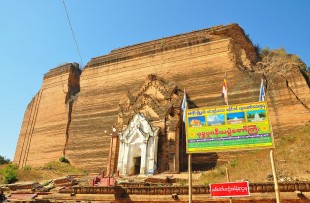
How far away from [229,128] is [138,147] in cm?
1400

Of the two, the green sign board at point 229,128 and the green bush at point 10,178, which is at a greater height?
the green bush at point 10,178

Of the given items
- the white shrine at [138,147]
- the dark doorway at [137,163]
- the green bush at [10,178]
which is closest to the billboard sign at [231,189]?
the white shrine at [138,147]

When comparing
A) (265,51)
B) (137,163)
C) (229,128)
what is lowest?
(229,128)

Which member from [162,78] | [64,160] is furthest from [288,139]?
[64,160]

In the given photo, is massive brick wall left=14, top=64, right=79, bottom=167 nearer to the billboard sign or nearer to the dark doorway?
the dark doorway

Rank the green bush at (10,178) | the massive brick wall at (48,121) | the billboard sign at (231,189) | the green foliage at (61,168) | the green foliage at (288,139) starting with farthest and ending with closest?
the massive brick wall at (48,121), the green foliage at (61,168), the green bush at (10,178), the green foliage at (288,139), the billboard sign at (231,189)

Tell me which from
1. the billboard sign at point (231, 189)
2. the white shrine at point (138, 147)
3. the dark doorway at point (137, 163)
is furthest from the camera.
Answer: the dark doorway at point (137, 163)

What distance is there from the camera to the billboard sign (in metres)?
6.98

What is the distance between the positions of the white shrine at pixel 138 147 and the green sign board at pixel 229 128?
1206 centimetres

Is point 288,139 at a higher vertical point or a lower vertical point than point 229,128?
higher

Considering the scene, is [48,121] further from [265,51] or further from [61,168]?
[265,51]

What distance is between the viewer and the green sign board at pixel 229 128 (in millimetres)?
7355

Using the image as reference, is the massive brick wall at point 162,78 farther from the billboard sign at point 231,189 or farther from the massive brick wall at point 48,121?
the billboard sign at point 231,189

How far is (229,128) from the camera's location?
765cm
